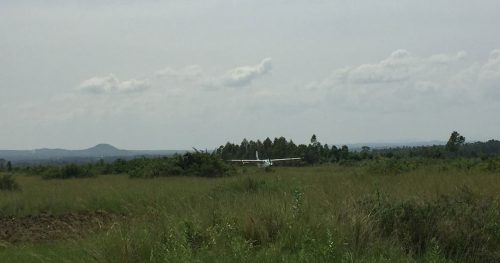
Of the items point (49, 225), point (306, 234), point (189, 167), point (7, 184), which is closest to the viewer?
point (306, 234)

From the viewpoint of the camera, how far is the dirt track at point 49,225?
11.2 metres

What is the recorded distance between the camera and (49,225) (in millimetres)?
13055

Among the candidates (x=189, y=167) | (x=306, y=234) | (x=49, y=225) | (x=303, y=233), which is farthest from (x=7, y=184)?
(x=306, y=234)

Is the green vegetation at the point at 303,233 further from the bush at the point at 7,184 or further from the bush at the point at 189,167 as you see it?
the bush at the point at 189,167

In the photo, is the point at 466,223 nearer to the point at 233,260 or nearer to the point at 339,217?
the point at 339,217

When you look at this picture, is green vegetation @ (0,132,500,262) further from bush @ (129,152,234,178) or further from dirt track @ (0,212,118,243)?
bush @ (129,152,234,178)

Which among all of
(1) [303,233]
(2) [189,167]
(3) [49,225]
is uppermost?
(2) [189,167]

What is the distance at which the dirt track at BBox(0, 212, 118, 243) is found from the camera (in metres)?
11.2

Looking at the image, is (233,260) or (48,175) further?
(48,175)

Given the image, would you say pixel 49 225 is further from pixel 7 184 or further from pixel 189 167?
pixel 189 167

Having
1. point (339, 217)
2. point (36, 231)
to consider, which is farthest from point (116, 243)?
point (36, 231)

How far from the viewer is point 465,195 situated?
1041 cm

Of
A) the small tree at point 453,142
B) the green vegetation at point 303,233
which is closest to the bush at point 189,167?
the green vegetation at point 303,233

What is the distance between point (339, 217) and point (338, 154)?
50565mm
